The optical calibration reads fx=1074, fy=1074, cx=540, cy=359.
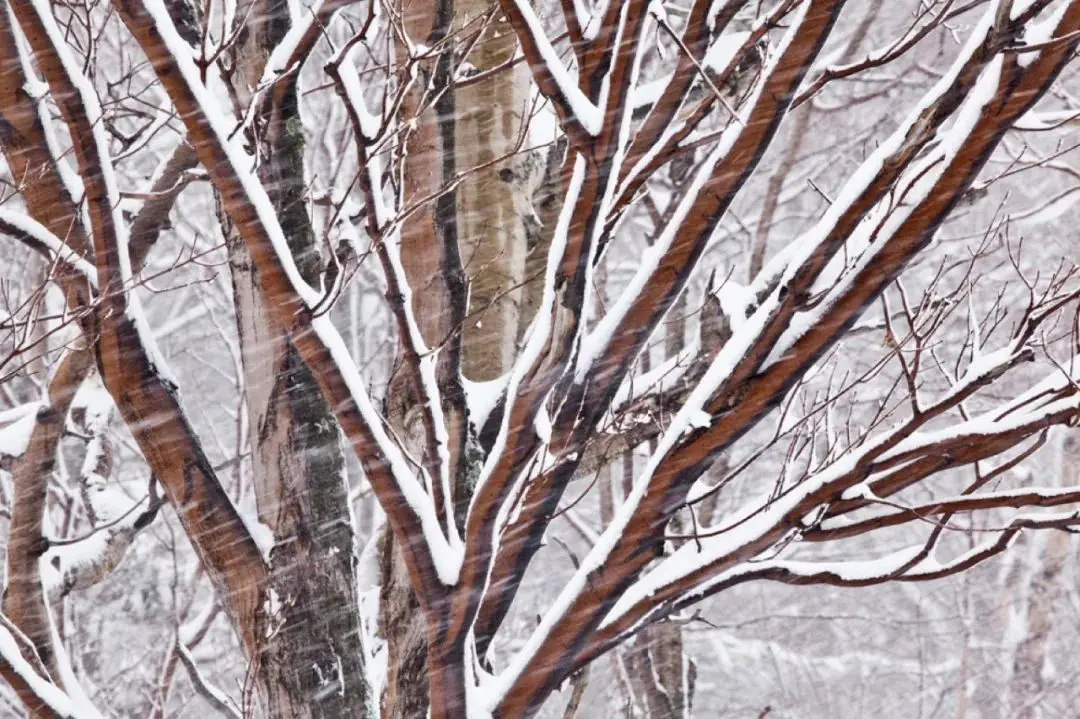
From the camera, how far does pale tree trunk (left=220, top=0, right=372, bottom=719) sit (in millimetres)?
2248

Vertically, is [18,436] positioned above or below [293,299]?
above

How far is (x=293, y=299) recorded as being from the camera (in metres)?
1.79

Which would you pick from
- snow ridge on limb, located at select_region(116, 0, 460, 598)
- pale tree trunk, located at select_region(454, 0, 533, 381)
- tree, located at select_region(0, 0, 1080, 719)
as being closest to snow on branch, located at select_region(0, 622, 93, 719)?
tree, located at select_region(0, 0, 1080, 719)

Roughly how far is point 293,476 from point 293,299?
0.66 metres

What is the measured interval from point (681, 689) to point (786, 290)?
316 centimetres

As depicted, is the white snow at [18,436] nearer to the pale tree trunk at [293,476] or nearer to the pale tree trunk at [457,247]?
the pale tree trunk at [293,476]

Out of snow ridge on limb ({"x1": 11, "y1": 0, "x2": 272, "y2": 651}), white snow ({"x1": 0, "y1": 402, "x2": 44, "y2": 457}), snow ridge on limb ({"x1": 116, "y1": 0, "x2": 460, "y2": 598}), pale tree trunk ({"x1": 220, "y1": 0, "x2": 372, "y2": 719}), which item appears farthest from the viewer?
white snow ({"x1": 0, "y1": 402, "x2": 44, "y2": 457})

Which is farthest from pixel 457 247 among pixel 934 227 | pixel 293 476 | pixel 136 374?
pixel 934 227

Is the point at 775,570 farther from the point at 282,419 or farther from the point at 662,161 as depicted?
the point at 282,419

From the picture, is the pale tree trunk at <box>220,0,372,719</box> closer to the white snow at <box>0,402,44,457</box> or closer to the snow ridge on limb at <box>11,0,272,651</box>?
the snow ridge on limb at <box>11,0,272,651</box>

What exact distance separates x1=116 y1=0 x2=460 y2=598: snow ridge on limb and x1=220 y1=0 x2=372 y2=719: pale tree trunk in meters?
0.48

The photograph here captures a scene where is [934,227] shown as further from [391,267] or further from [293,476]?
[293,476]

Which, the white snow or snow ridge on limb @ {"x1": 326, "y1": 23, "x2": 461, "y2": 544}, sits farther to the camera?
the white snow

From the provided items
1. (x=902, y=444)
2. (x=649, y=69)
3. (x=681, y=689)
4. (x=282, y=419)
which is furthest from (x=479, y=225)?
(x=649, y=69)
